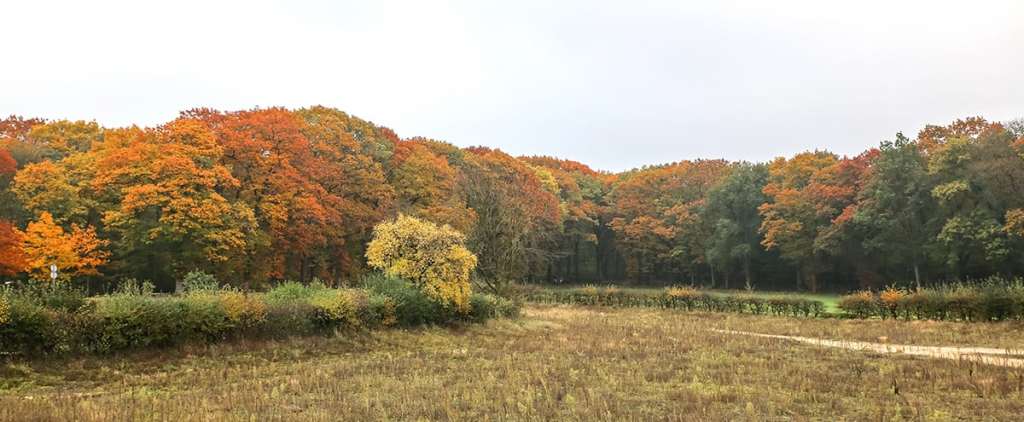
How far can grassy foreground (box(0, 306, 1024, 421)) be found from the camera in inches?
390

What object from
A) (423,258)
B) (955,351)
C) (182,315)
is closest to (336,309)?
(182,315)

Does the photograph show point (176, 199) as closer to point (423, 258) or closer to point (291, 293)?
point (291, 293)

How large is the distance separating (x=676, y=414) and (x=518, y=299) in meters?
22.3

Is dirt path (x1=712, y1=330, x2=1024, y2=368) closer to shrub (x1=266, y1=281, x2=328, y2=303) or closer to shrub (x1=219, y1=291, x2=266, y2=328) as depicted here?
shrub (x1=266, y1=281, x2=328, y2=303)

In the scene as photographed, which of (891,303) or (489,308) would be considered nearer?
(489,308)

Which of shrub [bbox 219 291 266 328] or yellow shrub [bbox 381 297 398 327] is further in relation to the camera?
yellow shrub [bbox 381 297 398 327]

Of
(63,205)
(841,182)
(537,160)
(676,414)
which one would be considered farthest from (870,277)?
(63,205)

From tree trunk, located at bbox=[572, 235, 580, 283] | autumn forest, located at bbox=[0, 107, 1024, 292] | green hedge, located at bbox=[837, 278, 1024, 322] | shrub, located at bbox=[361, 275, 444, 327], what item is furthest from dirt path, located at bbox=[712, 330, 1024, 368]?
tree trunk, located at bbox=[572, 235, 580, 283]

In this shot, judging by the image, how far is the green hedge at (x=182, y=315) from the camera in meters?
13.6

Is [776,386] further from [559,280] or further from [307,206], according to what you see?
[559,280]

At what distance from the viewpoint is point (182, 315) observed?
1602 cm

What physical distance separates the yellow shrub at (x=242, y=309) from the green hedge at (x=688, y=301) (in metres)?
20.8

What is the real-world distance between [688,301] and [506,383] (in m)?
29.2

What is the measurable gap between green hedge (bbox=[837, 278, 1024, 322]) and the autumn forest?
1799 cm
